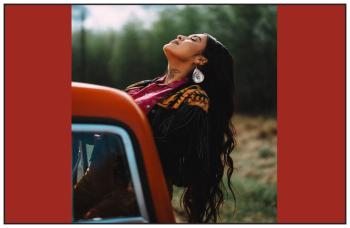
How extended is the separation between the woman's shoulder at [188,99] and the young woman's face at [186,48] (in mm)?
159

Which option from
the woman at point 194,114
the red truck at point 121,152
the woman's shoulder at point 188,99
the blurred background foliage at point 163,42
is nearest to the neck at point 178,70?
the woman at point 194,114

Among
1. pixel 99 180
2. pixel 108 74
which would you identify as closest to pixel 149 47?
pixel 108 74

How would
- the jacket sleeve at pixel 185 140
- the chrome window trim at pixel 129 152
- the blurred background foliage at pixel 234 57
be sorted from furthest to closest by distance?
the blurred background foliage at pixel 234 57 → the jacket sleeve at pixel 185 140 → the chrome window trim at pixel 129 152

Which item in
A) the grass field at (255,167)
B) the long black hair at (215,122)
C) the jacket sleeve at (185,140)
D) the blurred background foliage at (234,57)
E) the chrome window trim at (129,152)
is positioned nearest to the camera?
the chrome window trim at (129,152)

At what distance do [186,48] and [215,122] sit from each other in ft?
1.20

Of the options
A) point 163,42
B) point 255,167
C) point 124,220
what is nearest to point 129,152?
point 124,220

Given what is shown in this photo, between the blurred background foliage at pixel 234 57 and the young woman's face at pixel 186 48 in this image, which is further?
the blurred background foliage at pixel 234 57

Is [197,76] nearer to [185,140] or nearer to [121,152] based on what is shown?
[185,140]

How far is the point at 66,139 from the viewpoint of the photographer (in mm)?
2037

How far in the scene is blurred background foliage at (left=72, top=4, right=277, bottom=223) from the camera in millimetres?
3593

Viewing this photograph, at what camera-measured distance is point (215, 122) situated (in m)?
2.62

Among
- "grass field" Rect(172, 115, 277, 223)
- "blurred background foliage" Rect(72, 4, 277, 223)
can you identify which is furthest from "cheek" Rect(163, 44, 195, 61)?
"grass field" Rect(172, 115, 277, 223)

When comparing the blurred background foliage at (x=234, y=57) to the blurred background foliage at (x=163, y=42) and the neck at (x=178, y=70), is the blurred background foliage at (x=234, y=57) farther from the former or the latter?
the neck at (x=178, y=70)

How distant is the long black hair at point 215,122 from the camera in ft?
8.41
